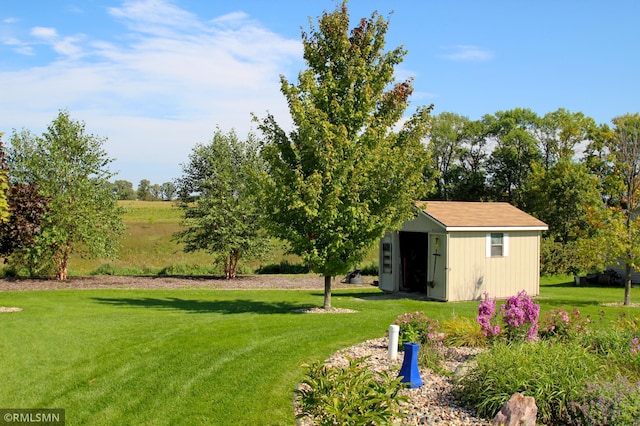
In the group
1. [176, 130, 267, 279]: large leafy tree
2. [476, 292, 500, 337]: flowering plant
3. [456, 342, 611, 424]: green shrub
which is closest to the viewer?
[456, 342, 611, 424]: green shrub

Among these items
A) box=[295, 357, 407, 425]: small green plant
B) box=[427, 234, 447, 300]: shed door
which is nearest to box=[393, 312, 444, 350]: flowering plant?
box=[295, 357, 407, 425]: small green plant

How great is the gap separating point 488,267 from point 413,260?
2.94m

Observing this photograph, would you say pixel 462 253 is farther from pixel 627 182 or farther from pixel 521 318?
pixel 521 318

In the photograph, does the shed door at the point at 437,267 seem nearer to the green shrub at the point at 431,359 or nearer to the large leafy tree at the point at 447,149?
the green shrub at the point at 431,359

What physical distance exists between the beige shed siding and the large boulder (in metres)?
12.4

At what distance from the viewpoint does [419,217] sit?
63.6ft

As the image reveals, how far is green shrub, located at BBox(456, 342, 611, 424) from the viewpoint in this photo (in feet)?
20.0

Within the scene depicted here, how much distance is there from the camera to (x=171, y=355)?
9.39 m

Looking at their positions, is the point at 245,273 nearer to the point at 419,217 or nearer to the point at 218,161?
the point at 218,161

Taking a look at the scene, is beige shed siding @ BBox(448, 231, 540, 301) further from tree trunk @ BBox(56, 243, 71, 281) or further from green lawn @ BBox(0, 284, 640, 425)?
tree trunk @ BBox(56, 243, 71, 281)

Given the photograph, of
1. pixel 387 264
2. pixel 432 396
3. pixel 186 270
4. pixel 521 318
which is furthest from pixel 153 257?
pixel 432 396

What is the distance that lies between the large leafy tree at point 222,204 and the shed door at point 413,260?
7350mm

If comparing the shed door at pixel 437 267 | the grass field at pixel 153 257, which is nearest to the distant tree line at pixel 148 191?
the grass field at pixel 153 257

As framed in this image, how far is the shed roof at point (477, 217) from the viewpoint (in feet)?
60.4
